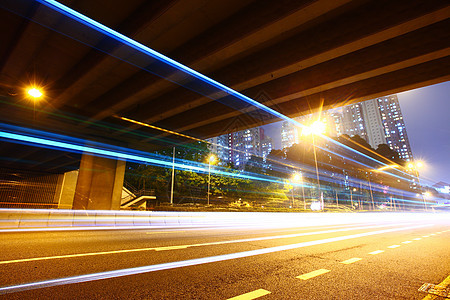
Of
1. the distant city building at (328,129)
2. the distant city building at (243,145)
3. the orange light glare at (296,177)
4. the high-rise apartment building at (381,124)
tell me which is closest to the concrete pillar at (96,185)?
the orange light glare at (296,177)

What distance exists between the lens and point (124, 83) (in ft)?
40.2

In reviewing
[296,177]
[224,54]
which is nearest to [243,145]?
[296,177]

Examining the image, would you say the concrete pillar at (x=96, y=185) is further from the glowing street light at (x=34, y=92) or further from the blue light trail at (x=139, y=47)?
the blue light trail at (x=139, y=47)

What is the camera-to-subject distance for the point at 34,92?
12641 millimetres

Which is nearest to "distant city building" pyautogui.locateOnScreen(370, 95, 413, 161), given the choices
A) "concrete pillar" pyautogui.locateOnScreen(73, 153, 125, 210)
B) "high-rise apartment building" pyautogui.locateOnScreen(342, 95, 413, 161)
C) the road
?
"high-rise apartment building" pyautogui.locateOnScreen(342, 95, 413, 161)

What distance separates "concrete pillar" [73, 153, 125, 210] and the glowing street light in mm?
6816

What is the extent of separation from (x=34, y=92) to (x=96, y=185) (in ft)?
27.7

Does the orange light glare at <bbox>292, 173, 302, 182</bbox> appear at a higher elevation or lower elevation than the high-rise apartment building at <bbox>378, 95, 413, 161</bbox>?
lower

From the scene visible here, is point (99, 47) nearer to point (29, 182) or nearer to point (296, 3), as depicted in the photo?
point (296, 3)

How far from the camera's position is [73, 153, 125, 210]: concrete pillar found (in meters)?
18.1

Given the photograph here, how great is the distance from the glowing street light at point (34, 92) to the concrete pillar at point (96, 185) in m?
6.82

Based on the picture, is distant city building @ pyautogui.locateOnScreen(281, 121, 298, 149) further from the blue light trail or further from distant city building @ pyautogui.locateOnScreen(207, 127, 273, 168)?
the blue light trail

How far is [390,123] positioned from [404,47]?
157 meters

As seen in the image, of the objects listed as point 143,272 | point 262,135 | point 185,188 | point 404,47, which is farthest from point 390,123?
point 143,272
